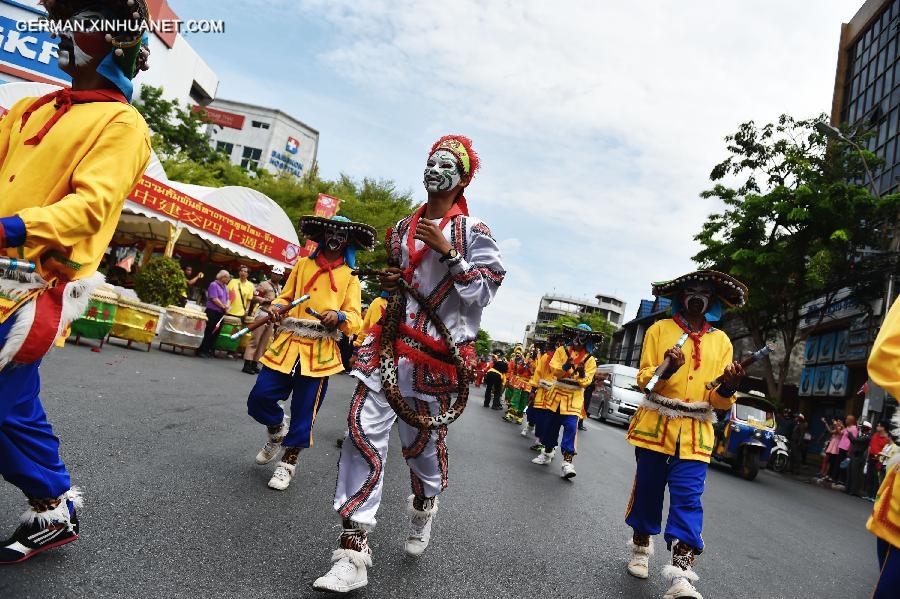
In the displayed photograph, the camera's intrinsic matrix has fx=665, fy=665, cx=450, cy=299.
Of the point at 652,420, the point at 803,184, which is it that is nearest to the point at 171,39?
the point at 803,184

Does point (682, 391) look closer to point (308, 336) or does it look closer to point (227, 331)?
point (308, 336)

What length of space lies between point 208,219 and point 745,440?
41.8ft

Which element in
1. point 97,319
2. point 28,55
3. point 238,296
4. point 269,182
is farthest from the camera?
point 269,182

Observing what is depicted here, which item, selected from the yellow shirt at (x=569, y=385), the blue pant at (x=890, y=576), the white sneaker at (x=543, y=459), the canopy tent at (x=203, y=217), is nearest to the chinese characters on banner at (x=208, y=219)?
the canopy tent at (x=203, y=217)

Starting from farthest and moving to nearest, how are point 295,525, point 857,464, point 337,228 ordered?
point 857,464, point 337,228, point 295,525

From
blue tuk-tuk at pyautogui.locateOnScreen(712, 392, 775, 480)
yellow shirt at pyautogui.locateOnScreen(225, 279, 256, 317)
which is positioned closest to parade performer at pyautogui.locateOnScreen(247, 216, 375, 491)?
yellow shirt at pyautogui.locateOnScreen(225, 279, 256, 317)

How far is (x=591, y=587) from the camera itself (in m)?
3.91

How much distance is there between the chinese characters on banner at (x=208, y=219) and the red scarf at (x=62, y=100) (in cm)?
1097

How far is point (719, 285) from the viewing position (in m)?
4.65

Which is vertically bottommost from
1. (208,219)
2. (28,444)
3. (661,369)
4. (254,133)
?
(28,444)

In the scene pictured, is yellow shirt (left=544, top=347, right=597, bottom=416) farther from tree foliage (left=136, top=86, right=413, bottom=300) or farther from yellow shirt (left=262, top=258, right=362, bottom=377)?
tree foliage (left=136, top=86, right=413, bottom=300)

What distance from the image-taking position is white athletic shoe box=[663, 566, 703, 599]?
3.73m

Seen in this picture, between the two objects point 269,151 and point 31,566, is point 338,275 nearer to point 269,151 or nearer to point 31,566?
point 31,566

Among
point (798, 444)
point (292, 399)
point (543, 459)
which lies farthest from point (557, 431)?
point (798, 444)
